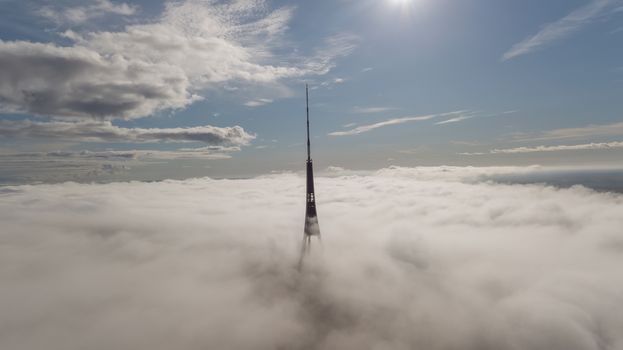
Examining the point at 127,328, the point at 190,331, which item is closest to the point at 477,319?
the point at 190,331

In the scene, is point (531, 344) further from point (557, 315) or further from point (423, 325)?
point (423, 325)

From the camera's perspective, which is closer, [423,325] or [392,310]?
[423,325]

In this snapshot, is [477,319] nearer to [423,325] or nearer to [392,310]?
[423,325]

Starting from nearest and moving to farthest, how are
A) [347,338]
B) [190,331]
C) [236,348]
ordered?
1. [236,348]
2. [347,338]
3. [190,331]

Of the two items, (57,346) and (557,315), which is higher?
(557,315)

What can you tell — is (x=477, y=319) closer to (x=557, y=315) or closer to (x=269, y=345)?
(x=557, y=315)

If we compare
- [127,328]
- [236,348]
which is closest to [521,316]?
[236,348]

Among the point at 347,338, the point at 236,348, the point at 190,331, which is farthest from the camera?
the point at 190,331

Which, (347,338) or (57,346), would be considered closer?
(347,338)

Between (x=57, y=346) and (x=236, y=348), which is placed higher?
(x=236, y=348)
